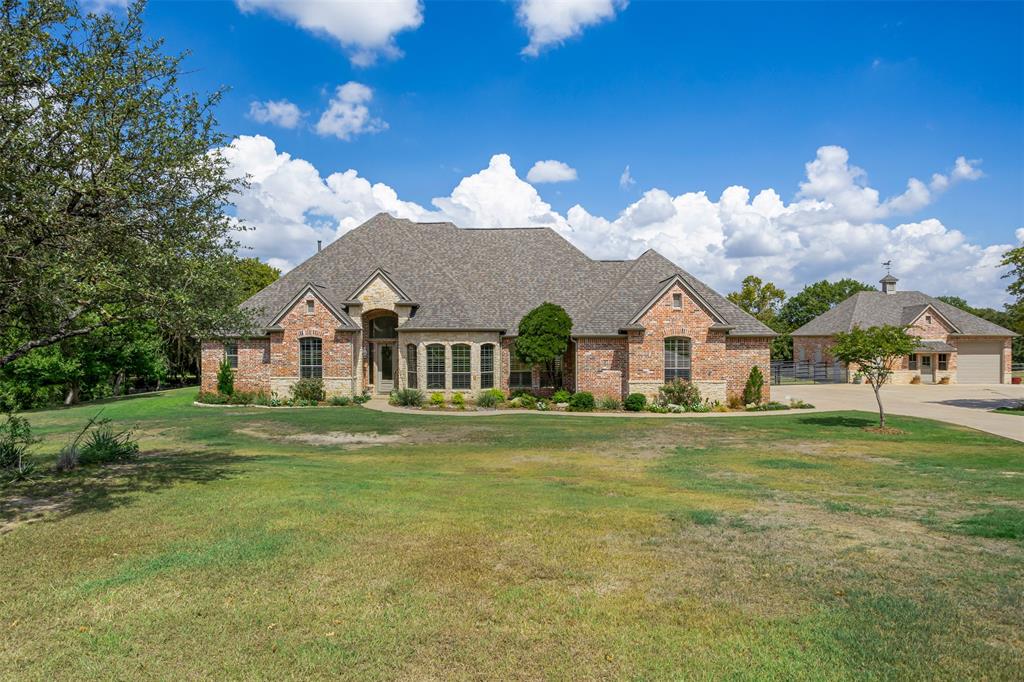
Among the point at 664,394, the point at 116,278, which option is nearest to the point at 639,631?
the point at 116,278

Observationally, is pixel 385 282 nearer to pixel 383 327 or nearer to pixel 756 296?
pixel 383 327

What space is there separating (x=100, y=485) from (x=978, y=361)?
54380mm

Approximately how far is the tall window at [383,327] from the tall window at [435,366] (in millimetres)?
3714

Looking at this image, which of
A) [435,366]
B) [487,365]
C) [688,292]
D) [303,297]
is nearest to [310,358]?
[303,297]

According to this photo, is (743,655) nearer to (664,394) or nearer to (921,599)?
(921,599)

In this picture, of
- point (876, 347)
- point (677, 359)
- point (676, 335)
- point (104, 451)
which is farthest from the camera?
point (677, 359)

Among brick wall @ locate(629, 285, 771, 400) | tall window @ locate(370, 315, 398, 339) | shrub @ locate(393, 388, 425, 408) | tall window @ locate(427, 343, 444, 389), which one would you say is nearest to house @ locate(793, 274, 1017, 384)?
brick wall @ locate(629, 285, 771, 400)

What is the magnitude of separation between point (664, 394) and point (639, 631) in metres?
22.1

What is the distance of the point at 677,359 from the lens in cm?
2667

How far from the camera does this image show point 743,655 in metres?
4.55

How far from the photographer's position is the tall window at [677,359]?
26625 millimetres

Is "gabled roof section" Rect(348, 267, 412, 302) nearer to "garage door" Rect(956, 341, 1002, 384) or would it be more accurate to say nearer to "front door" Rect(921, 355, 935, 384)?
"front door" Rect(921, 355, 935, 384)

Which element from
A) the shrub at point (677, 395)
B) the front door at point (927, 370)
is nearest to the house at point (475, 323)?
the shrub at point (677, 395)

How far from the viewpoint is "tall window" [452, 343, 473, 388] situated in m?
28.6
